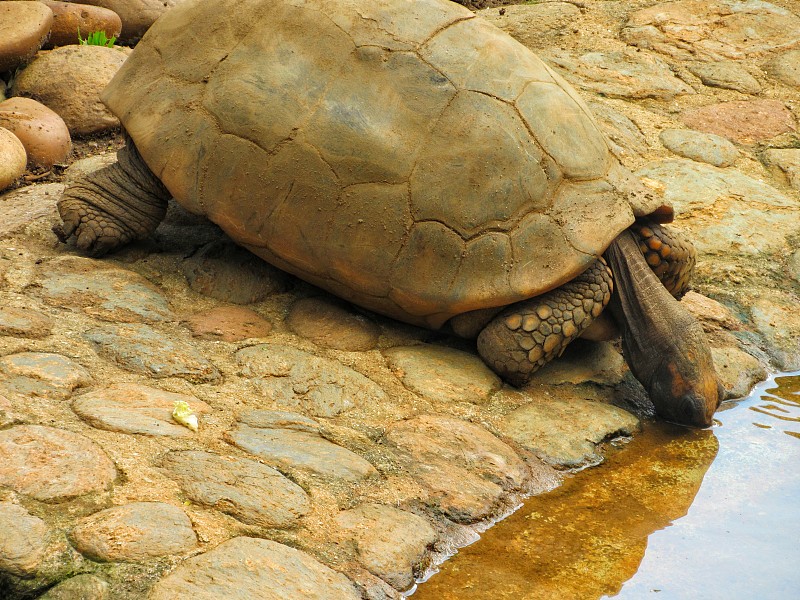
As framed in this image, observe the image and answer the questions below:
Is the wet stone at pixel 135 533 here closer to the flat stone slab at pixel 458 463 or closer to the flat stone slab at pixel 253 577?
the flat stone slab at pixel 253 577

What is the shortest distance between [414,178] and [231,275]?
3.30 feet

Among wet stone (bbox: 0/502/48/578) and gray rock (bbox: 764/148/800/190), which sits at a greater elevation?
gray rock (bbox: 764/148/800/190)

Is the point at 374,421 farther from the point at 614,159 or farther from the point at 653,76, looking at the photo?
the point at 653,76

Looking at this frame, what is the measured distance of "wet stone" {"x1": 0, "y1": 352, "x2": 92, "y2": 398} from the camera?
2951mm

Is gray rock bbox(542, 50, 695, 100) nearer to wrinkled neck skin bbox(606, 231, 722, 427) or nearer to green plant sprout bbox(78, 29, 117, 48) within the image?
wrinkled neck skin bbox(606, 231, 722, 427)

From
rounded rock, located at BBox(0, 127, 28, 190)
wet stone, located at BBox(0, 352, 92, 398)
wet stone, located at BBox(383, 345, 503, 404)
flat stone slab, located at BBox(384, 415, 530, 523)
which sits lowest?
rounded rock, located at BBox(0, 127, 28, 190)

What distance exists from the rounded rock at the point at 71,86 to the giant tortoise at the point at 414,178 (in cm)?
164

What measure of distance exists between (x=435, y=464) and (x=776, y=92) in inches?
192

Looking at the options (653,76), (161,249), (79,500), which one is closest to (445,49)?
(161,249)

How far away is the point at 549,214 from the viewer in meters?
3.93

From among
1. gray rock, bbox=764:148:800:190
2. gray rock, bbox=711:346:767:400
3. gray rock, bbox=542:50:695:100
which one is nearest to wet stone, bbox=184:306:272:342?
gray rock, bbox=711:346:767:400

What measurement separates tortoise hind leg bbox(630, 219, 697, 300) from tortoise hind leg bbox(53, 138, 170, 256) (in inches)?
86.8

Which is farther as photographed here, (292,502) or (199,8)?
(199,8)

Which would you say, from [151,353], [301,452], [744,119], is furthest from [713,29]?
[301,452]
